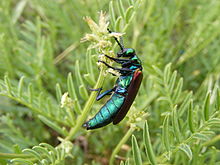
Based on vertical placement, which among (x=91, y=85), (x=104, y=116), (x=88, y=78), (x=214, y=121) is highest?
(x=91, y=85)

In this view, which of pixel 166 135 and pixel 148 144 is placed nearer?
pixel 148 144

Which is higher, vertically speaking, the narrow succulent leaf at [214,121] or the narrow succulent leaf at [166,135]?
the narrow succulent leaf at [166,135]

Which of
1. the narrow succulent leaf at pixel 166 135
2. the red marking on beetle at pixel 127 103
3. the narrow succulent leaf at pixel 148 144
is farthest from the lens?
the red marking on beetle at pixel 127 103

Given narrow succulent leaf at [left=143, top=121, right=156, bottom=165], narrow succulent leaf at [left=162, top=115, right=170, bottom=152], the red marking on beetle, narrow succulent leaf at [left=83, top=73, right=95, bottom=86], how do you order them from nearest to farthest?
narrow succulent leaf at [left=143, top=121, right=156, bottom=165] → narrow succulent leaf at [left=162, top=115, right=170, bottom=152] → the red marking on beetle → narrow succulent leaf at [left=83, top=73, right=95, bottom=86]

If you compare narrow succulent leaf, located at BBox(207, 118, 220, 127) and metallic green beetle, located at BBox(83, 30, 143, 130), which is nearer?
narrow succulent leaf, located at BBox(207, 118, 220, 127)

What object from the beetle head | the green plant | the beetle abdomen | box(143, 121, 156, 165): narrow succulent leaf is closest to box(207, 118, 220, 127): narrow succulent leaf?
the green plant

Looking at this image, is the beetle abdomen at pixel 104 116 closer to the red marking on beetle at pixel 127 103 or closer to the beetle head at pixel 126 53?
the red marking on beetle at pixel 127 103

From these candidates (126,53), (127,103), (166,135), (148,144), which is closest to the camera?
(148,144)

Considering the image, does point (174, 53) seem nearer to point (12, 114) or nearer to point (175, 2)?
point (175, 2)

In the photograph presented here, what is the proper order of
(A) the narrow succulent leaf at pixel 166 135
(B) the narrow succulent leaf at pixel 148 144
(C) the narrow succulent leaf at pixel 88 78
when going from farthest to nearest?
(C) the narrow succulent leaf at pixel 88 78, (A) the narrow succulent leaf at pixel 166 135, (B) the narrow succulent leaf at pixel 148 144

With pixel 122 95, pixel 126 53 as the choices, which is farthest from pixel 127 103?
pixel 126 53

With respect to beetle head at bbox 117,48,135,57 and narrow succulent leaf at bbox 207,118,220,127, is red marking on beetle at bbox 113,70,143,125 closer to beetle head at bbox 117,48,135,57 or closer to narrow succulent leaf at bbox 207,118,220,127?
beetle head at bbox 117,48,135,57

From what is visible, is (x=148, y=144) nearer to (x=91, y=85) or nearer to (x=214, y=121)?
(x=214, y=121)

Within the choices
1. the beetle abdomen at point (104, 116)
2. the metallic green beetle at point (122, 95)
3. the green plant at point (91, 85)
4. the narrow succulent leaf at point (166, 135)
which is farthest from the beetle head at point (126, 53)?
the narrow succulent leaf at point (166, 135)
